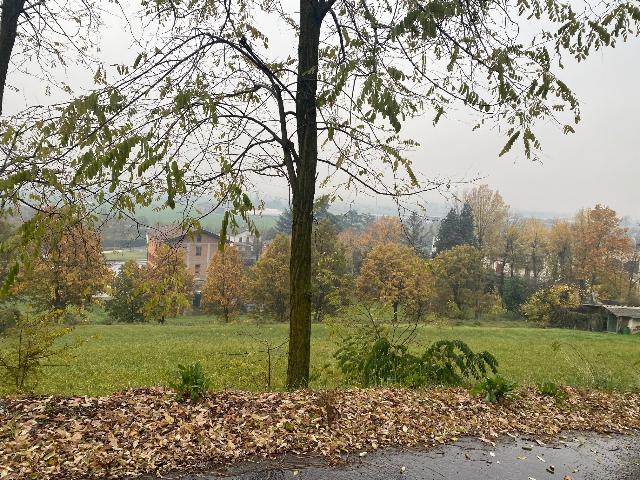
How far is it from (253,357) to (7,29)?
12440mm

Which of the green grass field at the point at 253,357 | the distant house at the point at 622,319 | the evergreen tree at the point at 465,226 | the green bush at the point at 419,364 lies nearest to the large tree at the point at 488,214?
the evergreen tree at the point at 465,226

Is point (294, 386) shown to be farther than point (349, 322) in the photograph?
No

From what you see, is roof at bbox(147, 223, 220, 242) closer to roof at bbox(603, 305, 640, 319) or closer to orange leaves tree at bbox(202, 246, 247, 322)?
orange leaves tree at bbox(202, 246, 247, 322)

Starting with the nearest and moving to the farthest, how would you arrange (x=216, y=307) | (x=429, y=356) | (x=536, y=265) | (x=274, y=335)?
1. (x=429, y=356)
2. (x=274, y=335)
3. (x=216, y=307)
4. (x=536, y=265)

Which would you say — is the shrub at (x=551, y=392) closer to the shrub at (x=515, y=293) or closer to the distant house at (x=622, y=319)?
the distant house at (x=622, y=319)

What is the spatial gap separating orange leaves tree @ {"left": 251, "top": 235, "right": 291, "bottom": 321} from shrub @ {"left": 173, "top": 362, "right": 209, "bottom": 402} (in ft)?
95.7

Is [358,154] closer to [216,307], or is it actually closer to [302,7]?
[302,7]

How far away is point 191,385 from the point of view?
546cm

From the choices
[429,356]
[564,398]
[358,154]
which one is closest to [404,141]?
[358,154]

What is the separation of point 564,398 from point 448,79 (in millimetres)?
4473

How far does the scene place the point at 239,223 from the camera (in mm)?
6219

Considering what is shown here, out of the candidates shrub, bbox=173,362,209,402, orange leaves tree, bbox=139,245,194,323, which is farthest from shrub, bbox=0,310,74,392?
shrub, bbox=173,362,209,402

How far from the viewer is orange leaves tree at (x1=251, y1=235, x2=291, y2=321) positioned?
3534 centimetres

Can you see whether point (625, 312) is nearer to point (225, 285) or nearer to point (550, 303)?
point (550, 303)
